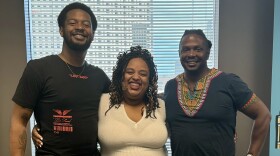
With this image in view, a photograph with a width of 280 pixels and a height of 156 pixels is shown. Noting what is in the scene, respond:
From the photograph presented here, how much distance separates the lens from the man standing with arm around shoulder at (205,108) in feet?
4.63

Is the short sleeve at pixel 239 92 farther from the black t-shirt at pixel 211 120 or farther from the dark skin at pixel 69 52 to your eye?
the dark skin at pixel 69 52

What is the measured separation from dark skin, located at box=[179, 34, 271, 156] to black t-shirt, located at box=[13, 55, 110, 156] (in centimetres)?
65

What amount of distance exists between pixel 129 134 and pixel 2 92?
1.52 metres

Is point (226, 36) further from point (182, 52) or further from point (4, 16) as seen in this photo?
point (4, 16)

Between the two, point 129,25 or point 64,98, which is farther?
point 129,25

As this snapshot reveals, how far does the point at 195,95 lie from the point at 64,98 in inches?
30.7

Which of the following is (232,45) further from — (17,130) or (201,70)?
(17,130)

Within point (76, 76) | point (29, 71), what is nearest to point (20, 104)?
point (29, 71)

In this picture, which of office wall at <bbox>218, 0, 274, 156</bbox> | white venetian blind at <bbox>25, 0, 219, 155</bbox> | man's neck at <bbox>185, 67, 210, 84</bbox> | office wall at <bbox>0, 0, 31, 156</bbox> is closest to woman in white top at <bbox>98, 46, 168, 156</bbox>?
man's neck at <bbox>185, 67, 210, 84</bbox>

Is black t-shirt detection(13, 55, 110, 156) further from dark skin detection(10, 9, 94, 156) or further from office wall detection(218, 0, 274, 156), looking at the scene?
office wall detection(218, 0, 274, 156)

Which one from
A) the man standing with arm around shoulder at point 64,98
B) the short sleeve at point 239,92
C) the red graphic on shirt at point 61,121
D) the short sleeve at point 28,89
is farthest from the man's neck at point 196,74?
the short sleeve at point 28,89

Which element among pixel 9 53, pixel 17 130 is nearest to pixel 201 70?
pixel 17 130

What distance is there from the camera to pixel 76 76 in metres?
1.43

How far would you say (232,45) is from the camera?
2.27 metres
